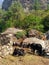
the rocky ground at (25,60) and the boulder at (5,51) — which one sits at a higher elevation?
the boulder at (5,51)

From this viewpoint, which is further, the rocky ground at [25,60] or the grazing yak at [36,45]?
the grazing yak at [36,45]

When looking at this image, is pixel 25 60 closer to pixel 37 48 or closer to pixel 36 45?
pixel 37 48

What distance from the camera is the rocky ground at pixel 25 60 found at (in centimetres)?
2467

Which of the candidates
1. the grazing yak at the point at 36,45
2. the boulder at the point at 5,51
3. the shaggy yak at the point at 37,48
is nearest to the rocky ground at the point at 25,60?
the boulder at the point at 5,51

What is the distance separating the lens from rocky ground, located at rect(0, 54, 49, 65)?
24.7m

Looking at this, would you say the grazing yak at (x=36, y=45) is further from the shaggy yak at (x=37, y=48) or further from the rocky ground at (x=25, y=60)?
the rocky ground at (x=25, y=60)

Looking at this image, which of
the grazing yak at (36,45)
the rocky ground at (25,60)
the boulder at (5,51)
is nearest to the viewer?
the rocky ground at (25,60)

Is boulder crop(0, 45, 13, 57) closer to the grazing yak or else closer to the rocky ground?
the rocky ground

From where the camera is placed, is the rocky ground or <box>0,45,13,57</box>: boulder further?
<box>0,45,13,57</box>: boulder

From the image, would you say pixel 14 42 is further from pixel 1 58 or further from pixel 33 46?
pixel 1 58

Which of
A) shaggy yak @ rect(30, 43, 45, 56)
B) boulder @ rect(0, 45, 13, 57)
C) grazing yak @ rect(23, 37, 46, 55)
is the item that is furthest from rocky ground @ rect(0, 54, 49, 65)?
grazing yak @ rect(23, 37, 46, 55)

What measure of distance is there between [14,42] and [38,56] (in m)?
6.48

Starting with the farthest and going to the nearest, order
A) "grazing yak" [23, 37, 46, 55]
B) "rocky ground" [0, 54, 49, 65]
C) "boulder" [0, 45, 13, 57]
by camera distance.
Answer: "grazing yak" [23, 37, 46, 55] → "boulder" [0, 45, 13, 57] → "rocky ground" [0, 54, 49, 65]

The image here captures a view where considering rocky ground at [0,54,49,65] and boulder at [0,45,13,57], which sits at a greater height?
boulder at [0,45,13,57]
